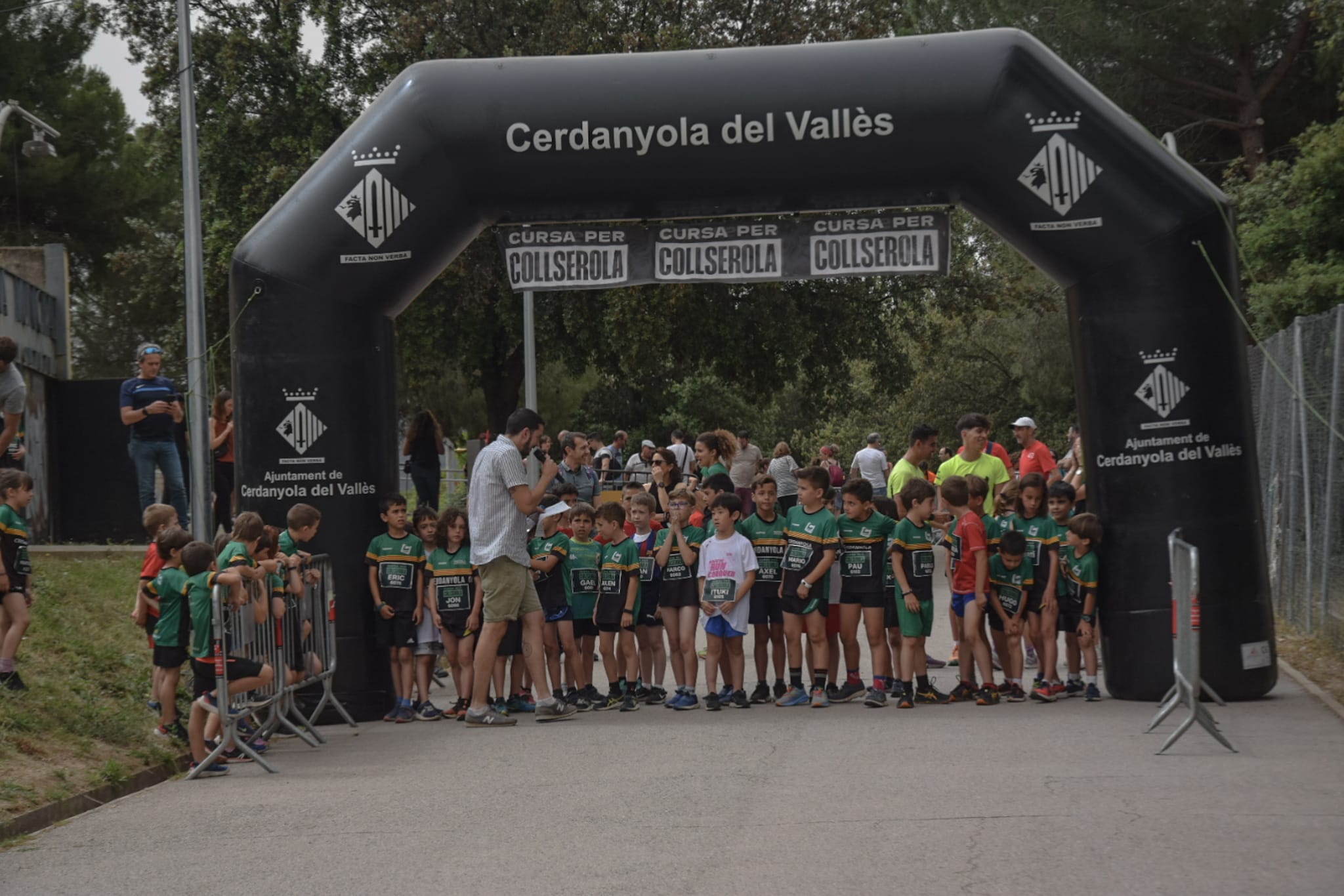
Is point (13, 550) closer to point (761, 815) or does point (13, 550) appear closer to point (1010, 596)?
point (761, 815)

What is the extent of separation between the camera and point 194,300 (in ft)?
→ 50.7

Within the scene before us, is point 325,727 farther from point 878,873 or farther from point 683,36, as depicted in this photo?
point 683,36

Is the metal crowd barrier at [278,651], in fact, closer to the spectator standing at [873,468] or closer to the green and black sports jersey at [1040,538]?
the green and black sports jersey at [1040,538]

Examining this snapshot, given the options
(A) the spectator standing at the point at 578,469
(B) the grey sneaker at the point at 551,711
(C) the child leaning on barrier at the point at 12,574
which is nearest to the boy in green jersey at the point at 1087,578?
(B) the grey sneaker at the point at 551,711

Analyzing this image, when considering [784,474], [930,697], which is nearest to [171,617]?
[930,697]

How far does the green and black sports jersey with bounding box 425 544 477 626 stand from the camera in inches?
449

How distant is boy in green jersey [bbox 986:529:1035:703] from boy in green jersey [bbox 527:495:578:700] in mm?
3086

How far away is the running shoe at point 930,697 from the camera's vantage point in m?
11.2

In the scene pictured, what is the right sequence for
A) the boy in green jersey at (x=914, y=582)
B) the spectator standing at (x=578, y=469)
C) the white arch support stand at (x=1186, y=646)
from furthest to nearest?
the spectator standing at (x=578, y=469)
the boy in green jersey at (x=914, y=582)
the white arch support stand at (x=1186, y=646)

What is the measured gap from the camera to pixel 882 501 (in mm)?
12492

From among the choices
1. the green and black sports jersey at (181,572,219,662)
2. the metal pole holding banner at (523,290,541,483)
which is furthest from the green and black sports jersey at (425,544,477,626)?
the metal pole holding banner at (523,290,541,483)

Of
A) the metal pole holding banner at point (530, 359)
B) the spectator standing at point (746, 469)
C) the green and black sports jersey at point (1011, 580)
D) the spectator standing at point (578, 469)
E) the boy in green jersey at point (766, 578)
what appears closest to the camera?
the green and black sports jersey at point (1011, 580)

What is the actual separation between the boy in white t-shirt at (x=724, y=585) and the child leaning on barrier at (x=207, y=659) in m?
3.27

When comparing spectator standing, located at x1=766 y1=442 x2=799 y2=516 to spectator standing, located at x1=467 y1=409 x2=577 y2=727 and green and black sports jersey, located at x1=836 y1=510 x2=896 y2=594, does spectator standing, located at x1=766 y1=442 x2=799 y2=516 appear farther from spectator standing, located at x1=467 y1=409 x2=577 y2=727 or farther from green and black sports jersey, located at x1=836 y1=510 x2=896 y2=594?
spectator standing, located at x1=467 y1=409 x2=577 y2=727
